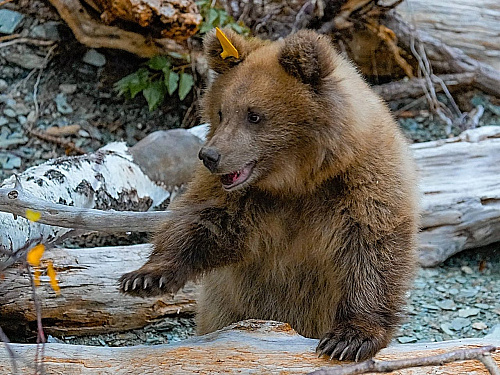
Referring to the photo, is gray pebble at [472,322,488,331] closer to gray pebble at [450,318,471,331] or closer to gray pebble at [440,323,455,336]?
gray pebble at [450,318,471,331]

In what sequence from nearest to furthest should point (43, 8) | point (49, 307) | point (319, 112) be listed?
1. point (319, 112)
2. point (49, 307)
3. point (43, 8)

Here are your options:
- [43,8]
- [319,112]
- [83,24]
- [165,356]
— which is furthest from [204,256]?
[43,8]

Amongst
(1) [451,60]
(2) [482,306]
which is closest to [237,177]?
(2) [482,306]

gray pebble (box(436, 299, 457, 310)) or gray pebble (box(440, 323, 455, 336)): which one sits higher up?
gray pebble (box(436, 299, 457, 310))

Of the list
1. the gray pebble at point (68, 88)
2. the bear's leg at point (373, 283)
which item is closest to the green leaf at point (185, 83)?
the gray pebble at point (68, 88)

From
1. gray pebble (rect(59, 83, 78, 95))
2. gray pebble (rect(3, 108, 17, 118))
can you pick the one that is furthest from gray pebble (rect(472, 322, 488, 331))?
gray pebble (rect(3, 108, 17, 118))

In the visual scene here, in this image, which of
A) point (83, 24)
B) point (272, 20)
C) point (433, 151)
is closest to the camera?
point (433, 151)

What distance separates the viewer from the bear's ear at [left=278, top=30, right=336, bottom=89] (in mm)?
3695

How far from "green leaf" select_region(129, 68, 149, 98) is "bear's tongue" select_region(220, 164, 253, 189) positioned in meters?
3.53

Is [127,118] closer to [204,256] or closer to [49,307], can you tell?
[49,307]

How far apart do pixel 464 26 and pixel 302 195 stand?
498 centimetres

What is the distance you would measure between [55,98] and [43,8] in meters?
0.90

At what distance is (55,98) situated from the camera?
23.7ft

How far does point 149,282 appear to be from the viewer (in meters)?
3.70
